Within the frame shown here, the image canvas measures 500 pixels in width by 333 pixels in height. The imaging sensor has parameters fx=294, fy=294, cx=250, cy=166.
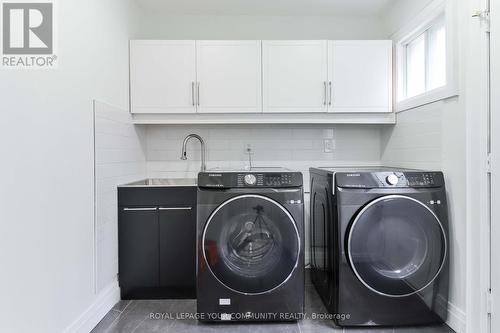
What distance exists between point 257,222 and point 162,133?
5.03 ft

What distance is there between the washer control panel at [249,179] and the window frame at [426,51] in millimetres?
1090

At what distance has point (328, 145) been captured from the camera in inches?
116

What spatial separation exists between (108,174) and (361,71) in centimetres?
221

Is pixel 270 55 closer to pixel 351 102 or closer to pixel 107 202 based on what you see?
pixel 351 102

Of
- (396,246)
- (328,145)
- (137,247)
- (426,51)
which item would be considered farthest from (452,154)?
(137,247)

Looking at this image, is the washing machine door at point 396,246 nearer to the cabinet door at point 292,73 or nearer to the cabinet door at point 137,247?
the cabinet door at point 292,73

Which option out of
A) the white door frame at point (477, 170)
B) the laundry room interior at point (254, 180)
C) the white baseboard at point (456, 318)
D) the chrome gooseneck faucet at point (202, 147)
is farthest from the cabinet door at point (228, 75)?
the white baseboard at point (456, 318)

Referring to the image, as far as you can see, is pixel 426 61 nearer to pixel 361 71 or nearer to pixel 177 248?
pixel 361 71

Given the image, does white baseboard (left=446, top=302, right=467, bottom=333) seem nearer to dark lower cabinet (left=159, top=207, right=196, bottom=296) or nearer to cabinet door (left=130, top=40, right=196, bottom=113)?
dark lower cabinet (left=159, top=207, right=196, bottom=296)

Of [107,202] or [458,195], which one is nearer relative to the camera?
[458,195]

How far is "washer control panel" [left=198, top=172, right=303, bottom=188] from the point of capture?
1896 millimetres

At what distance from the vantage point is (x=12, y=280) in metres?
1.26

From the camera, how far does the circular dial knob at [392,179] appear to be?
1828 millimetres

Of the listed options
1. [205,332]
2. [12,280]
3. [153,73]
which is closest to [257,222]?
[205,332]
